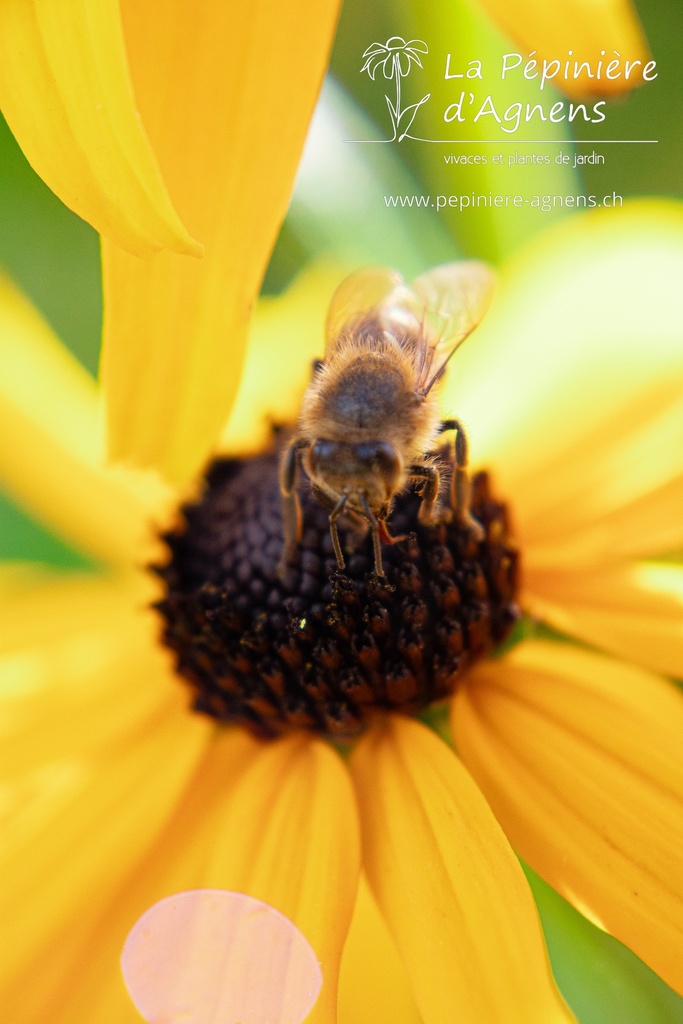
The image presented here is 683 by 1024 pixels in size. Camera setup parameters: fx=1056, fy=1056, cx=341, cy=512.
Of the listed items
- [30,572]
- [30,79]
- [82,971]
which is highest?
[30,79]

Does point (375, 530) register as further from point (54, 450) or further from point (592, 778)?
point (54, 450)

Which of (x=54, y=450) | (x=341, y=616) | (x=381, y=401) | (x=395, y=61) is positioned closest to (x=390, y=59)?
(x=395, y=61)

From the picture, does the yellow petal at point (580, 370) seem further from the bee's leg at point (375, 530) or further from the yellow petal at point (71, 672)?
the yellow petal at point (71, 672)

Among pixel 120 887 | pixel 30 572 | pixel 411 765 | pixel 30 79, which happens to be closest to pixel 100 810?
pixel 120 887

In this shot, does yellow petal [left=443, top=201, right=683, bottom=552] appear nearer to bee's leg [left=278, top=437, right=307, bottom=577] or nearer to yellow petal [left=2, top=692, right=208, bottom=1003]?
bee's leg [left=278, top=437, right=307, bottom=577]

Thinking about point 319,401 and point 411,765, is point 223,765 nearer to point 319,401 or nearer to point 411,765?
point 411,765
